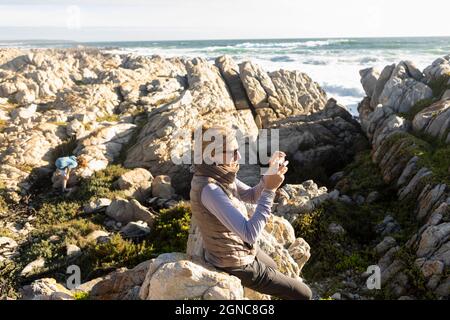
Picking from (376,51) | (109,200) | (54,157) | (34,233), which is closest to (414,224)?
(109,200)

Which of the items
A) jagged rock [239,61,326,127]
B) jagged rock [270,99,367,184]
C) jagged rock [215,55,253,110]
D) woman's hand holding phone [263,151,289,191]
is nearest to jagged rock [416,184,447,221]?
jagged rock [270,99,367,184]

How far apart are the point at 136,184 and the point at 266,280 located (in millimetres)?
14858

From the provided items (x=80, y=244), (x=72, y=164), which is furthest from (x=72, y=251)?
(x=72, y=164)

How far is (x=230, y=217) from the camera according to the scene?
4.60 m

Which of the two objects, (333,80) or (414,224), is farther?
(333,80)

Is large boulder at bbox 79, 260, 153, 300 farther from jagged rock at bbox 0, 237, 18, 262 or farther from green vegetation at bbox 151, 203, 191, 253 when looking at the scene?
jagged rock at bbox 0, 237, 18, 262

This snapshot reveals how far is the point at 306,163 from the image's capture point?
71.2 feet

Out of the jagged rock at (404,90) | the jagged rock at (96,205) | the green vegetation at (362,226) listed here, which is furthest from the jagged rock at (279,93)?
the jagged rock at (96,205)

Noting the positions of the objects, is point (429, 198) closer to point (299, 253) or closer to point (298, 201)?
point (298, 201)

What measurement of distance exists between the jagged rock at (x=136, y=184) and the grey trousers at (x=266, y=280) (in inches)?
549

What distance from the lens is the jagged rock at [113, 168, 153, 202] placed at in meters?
18.8

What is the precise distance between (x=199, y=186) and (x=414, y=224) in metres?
9.75

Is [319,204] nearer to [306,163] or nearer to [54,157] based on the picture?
[306,163]
